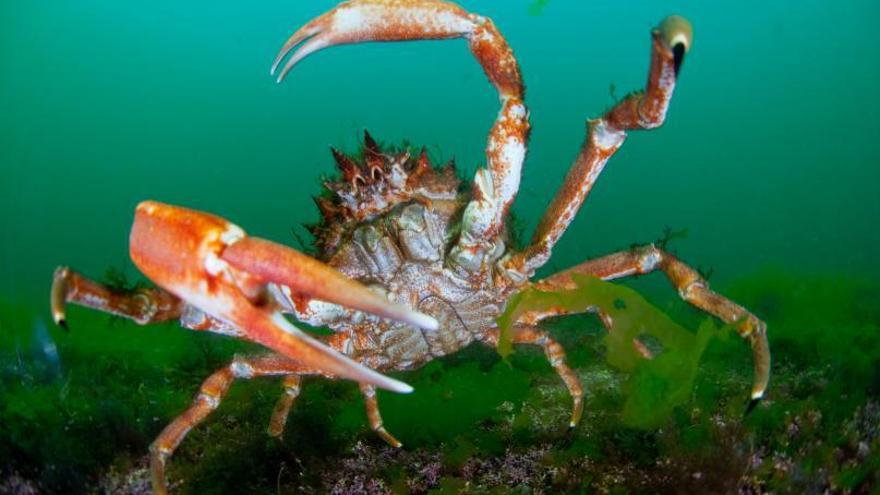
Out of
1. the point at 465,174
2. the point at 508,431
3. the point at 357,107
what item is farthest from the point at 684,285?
the point at 357,107

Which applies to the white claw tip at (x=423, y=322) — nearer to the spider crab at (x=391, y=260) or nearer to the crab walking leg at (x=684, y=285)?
the spider crab at (x=391, y=260)

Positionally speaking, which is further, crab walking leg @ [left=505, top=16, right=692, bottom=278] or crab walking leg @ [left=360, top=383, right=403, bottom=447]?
crab walking leg @ [left=360, top=383, right=403, bottom=447]

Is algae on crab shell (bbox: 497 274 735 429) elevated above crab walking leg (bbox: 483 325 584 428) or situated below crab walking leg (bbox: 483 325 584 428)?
above

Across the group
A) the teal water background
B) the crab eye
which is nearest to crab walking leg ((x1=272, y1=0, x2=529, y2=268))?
the crab eye

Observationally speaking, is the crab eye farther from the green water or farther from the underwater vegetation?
the underwater vegetation

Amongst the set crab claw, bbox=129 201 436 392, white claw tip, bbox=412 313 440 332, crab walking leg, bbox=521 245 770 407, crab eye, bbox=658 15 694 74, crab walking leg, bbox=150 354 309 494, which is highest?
crab eye, bbox=658 15 694 74

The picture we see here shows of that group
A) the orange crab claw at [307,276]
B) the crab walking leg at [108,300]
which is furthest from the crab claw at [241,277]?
the crab walking leg at [108,300]

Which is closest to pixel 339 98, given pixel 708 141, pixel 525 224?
pixel 708 141

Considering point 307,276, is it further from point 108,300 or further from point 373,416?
point 373,416
